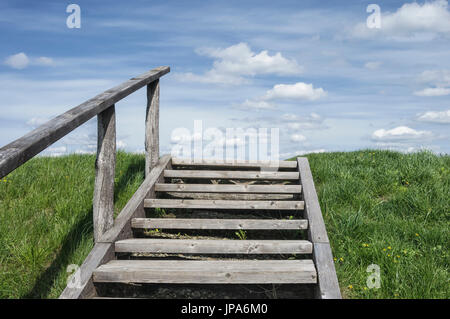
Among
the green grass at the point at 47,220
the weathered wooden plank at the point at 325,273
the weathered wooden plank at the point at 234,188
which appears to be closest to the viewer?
the weathered wooden plank at the point at 325,273

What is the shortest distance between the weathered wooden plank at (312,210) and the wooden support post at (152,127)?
1.82m

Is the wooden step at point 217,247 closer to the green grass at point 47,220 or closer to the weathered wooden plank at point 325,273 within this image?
the weathered wooden plank at point 325,273

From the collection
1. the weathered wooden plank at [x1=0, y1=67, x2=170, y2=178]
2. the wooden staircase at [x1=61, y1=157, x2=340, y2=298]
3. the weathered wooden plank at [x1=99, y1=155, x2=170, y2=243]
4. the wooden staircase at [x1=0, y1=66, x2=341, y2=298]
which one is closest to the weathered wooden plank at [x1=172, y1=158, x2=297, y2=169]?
the wooden staircase at [x1=61, y1=157, x2=340, y2=298]

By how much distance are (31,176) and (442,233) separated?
4.80m

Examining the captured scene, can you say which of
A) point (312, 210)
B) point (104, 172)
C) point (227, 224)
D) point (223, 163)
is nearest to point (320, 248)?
point (312, 210)

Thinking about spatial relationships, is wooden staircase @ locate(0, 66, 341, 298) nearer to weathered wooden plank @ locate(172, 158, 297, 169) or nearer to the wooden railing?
the wooden railing

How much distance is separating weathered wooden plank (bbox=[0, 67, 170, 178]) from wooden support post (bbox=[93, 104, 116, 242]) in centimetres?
17

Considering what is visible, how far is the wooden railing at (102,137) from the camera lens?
207 cm

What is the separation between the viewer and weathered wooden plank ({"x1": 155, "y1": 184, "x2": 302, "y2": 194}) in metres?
4.38

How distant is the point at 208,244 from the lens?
10.7 feet

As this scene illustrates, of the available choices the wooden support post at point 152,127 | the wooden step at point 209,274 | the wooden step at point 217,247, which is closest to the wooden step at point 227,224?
the wooden step at point 217,247

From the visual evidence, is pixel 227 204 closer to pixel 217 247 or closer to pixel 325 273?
pixel 217 247
